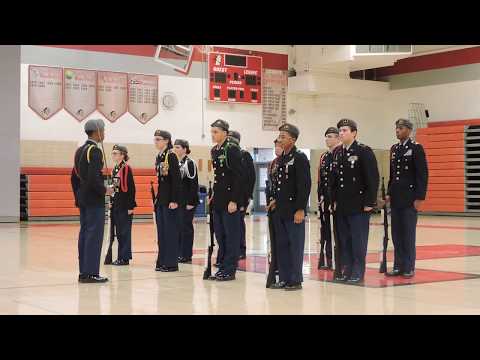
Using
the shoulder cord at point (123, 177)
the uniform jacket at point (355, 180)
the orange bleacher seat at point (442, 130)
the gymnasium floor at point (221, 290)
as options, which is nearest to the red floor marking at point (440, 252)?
the gymnasium floor at point (221, 290)

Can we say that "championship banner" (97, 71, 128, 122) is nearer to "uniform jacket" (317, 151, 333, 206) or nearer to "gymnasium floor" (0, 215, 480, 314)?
"gymnasium floor" (0, 215, 480, 314)

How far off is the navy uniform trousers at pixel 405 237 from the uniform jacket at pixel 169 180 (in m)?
2.98

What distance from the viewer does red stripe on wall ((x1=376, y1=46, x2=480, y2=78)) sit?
26402 mm

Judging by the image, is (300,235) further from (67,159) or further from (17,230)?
(67,159)

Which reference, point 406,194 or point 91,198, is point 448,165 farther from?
point 91,198

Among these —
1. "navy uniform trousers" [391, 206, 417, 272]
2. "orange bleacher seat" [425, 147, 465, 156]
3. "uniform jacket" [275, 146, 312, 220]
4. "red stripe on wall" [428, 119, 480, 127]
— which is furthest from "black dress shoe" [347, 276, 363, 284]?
"orange bleacher seat" [425, 147, 465, 156]

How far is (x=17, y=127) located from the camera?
68.2ft

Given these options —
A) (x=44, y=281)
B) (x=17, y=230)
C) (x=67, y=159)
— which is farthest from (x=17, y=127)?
(x=44, y=281)

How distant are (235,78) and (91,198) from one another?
60.6 ft

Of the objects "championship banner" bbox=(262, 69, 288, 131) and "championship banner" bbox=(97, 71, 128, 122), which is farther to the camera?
"championship banner" bbox=(262, 69, 288, 131)

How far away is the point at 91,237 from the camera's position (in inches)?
329

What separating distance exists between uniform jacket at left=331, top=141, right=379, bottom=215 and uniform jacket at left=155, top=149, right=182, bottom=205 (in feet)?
7.54

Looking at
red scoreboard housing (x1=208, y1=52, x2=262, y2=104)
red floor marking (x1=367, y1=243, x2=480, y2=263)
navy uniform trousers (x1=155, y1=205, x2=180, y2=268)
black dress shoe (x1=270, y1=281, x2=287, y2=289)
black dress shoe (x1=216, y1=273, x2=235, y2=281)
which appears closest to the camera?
black dress shoe (x1=270, y1=281, x2=287, y2=289)

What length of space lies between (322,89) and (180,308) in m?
21.6
